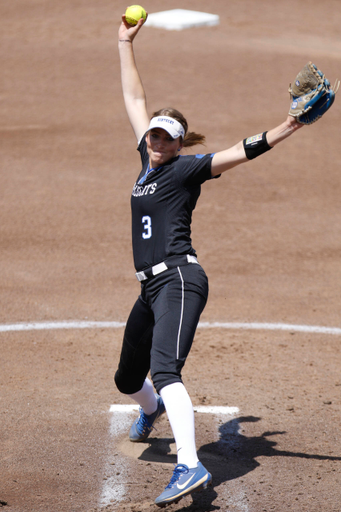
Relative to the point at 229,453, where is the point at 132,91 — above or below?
above

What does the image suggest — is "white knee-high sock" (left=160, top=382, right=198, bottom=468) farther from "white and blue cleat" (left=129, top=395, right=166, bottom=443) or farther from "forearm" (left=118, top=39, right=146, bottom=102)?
"forearm" (left=118, top=39, right=146, bottom=102)

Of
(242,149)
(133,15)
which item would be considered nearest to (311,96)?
(242,149)

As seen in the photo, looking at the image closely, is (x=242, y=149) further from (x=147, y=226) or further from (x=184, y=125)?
(x=147, y=226)

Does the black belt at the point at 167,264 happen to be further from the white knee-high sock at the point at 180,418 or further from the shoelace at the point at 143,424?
the shoelace at the point at 143,424

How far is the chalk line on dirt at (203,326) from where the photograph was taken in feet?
18.0

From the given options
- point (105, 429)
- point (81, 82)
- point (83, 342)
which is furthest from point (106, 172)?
point (105, 429)

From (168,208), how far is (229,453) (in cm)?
158

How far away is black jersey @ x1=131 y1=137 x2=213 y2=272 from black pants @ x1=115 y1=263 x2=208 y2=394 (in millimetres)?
125

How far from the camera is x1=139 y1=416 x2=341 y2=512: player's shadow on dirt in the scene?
3.66 m

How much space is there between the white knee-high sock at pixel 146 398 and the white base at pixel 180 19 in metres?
12.0

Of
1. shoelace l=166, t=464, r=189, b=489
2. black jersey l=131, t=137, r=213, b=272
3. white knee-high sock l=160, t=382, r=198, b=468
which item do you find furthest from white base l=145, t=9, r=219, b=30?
shoelace l=166, t=464, r=189, b=489

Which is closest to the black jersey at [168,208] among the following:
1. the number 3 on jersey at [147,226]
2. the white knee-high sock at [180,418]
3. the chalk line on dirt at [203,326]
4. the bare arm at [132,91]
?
the number 3 on jersey at [147,226]

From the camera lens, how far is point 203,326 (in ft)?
18.3

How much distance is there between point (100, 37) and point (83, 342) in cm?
1038
